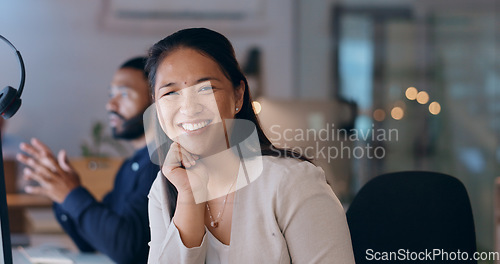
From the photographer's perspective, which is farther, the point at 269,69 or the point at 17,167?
the point at 269,69

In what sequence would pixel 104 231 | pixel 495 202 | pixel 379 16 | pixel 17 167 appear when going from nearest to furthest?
pixel 104 231 < pixel 495 202 < pixel 17 167 < pixel 379 16

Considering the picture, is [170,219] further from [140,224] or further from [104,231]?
[104,231]

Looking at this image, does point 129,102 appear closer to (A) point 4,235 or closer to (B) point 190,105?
(B) point 190,105

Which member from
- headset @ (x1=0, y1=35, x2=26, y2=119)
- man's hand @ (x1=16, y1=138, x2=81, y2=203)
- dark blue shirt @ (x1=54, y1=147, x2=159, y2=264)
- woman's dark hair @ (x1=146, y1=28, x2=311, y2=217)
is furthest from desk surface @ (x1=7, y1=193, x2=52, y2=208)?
woman's dark hair @ (x1=146, y1=28, x2=311, y2=217)

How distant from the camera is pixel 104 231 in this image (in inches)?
62.4

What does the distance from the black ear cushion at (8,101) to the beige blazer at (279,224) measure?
0.31 metres

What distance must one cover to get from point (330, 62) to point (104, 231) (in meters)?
2.18

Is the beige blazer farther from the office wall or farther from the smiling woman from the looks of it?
the office wall

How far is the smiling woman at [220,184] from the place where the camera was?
1.08 metres

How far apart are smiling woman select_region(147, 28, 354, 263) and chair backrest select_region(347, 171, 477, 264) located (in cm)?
29

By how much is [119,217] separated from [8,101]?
22.2 inches

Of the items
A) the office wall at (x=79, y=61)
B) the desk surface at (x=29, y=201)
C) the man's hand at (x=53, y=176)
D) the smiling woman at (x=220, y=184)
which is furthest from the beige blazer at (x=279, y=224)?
the office wall at (x=79, y=61)

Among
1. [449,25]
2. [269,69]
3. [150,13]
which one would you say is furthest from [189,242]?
[449,25]

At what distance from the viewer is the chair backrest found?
135 cm
